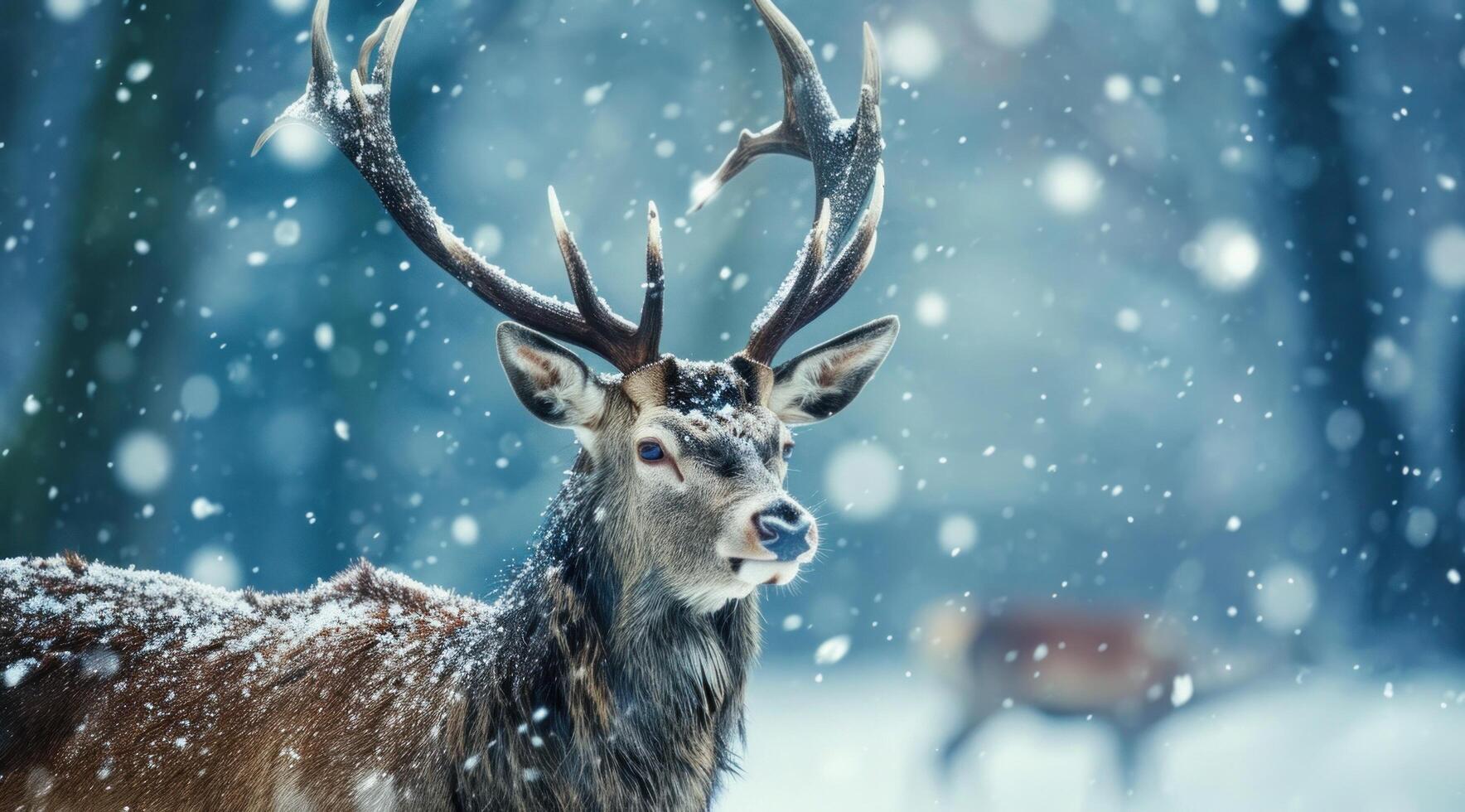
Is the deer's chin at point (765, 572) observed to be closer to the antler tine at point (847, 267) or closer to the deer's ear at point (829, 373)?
the deer's ear at point (829, 373)

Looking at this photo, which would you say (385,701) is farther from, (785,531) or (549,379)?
(785,531)

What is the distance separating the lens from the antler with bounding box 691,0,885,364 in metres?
2.66

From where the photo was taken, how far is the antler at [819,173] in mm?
2664

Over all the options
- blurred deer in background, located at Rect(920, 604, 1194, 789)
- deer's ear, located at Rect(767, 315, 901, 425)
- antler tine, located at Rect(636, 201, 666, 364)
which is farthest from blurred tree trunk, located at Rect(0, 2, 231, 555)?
blurred deer in background, located at Rect(920, 604, 1194, 789)

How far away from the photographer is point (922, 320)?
22.2ft

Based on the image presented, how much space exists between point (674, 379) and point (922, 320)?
14.9ft

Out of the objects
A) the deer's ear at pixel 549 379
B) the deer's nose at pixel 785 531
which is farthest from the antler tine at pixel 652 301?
the deer's nose at pixel 785 531

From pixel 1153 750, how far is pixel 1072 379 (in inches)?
89.2

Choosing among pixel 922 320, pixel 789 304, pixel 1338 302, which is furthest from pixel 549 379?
pixel 1338 302

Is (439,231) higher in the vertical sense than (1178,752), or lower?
higher

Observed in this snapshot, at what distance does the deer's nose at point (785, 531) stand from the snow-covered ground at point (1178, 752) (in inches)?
101

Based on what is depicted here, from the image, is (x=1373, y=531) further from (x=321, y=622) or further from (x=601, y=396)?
(x=321, y=622)

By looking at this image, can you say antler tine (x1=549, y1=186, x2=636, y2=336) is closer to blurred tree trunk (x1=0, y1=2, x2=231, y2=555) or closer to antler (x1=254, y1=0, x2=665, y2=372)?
antler (x1=254, y1=0, x2=665, y2=372)

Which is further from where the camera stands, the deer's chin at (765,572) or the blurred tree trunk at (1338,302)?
the blurred tree trunk at (1338,302)
